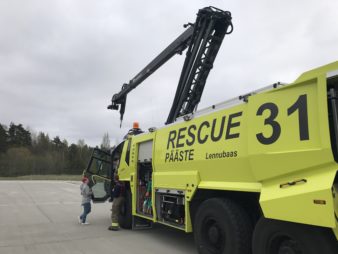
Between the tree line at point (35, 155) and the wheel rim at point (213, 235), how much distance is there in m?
59.3

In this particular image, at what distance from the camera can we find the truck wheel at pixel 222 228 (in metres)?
5.32

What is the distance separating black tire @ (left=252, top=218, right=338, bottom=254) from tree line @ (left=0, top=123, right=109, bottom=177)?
60.7 metres

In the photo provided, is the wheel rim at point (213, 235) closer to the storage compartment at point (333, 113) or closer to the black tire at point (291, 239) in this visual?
the black tire at point (291, 239)

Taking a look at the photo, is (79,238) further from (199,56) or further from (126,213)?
(199,56)

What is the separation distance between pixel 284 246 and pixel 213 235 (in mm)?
1538

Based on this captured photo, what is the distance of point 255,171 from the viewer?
504cm

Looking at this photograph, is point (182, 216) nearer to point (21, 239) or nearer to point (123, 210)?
point (123, 210)

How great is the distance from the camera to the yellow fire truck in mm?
4137

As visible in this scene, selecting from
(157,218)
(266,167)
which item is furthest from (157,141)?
(266,167)


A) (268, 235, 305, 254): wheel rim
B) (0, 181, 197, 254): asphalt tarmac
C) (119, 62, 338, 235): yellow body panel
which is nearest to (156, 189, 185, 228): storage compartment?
(119, 62, 338, 235): yellow body panel

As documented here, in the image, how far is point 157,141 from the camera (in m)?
8.29

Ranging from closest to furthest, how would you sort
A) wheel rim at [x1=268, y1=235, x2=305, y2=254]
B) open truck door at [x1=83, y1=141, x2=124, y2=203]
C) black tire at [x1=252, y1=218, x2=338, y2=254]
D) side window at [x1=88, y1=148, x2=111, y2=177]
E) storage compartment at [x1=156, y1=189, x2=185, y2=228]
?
1. black tire at [x1=252, y1=218, x2=338, y2=254]
2. wheel rim at [x1=268, y1=235, x2=305, y2=254]
3. storage compartment at [x1=156, y1=189, x2=185, y2=228]
4. open truck door at [x1=83, y1=141, x2=124, y2=203]
5. side window at [x1=88, y1=148, x2=111, y2=177]

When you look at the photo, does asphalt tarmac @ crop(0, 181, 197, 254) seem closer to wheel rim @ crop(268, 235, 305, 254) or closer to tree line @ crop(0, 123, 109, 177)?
wheel rim @ crop(268, 235, 305, 254)

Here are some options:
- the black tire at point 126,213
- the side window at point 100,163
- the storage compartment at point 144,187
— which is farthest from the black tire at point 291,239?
the side window at point 100,163
